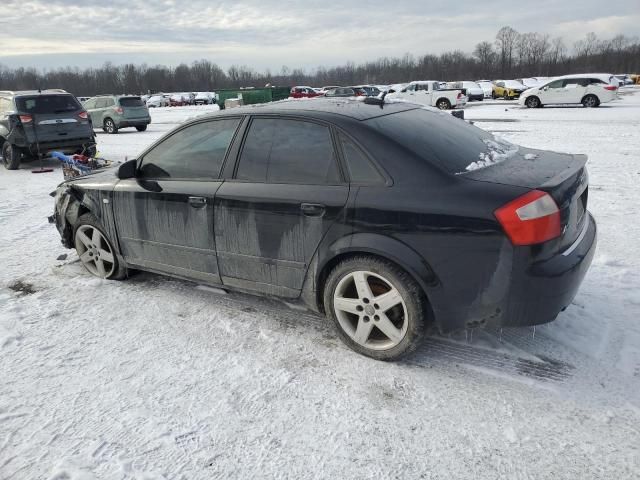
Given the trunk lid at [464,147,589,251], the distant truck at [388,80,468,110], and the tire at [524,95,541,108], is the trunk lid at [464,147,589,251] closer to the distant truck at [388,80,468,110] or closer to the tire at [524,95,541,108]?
the distant truck at [388,80,468,110]

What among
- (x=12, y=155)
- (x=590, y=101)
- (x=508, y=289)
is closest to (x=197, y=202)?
(x=508, y=289)

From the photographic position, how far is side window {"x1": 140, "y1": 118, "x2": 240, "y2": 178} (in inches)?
144

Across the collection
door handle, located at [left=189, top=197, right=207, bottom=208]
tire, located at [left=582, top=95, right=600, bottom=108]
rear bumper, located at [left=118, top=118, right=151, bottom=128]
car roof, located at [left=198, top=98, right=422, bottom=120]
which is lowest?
tire, located at [left=582, top=95, right=600, bottom=108]

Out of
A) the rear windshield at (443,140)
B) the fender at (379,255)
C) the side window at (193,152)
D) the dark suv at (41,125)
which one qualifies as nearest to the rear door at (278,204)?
the fender at (379,255)

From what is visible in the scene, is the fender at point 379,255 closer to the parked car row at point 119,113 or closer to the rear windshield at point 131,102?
the parked car row at point 119,113

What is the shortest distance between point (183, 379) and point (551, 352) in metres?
2.37

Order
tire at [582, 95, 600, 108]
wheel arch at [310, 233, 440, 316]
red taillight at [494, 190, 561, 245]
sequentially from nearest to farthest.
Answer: red taillight at [494, 190, 561, 245], wheel arch at [310, 233, 440, 316], tire at [582, 95, 600, 108]

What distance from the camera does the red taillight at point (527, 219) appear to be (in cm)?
255

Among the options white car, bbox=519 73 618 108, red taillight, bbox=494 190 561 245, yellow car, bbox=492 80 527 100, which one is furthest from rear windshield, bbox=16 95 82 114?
yellow car, bbox=492 80 527 100

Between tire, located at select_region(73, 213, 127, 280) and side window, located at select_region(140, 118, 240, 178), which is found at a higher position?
side window, located at select_region(140, 118, 240, 178)

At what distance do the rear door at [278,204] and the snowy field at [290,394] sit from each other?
49cm

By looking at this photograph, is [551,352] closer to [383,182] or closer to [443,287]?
[443,287]

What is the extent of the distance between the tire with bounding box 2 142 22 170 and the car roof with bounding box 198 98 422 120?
32.3ft

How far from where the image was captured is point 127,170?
13.4ft
